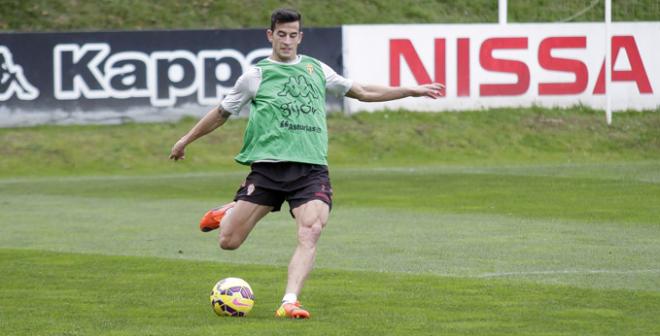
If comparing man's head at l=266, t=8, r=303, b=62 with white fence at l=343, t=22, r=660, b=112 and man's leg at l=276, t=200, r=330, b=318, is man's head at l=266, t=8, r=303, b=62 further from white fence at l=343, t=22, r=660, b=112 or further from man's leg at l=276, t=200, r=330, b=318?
Result: white fence at l=343, t=22, r=660, b=112

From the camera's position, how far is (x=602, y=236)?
16094mm

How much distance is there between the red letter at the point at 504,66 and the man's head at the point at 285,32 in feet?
64.9

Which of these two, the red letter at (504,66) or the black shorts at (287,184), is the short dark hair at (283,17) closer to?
the black shorts at (287,184)

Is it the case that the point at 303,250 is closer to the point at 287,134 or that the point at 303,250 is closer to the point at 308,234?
the point at 308,234

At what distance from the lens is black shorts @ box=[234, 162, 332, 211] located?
1059 centimetres

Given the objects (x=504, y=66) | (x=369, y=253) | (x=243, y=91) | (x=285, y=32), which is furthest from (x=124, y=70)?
(x=285, y=32)

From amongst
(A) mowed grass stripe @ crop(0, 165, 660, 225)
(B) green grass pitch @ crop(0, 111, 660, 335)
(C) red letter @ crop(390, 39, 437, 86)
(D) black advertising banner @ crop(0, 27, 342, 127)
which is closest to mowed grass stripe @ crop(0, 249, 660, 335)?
(B) green grass pitch @ crop(0, 111, 660, 335)

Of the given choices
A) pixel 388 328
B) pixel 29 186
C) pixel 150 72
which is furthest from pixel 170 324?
pixel 150 72

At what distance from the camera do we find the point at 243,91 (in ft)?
35.1

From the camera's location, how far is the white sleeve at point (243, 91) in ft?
35.1

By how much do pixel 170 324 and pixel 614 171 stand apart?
16268mm

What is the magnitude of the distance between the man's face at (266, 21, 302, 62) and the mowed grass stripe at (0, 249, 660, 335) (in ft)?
5.96

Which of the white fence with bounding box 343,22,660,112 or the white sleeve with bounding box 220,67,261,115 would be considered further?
the white fence with bounding box 343,22,660,112

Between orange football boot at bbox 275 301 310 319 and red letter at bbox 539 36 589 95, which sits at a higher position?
orange football boot at bbox 275 301 310 319
